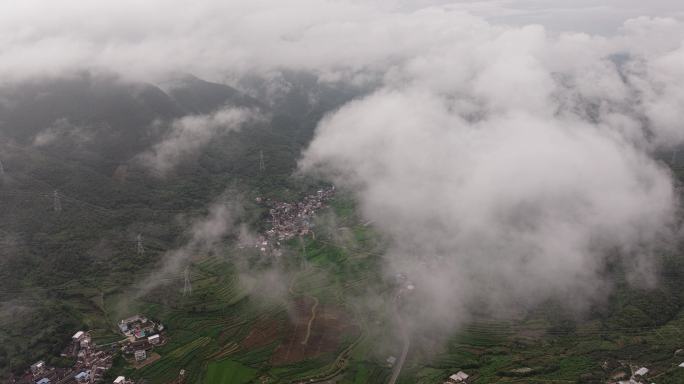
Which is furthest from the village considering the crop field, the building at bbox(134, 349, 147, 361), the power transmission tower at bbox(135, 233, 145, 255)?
the power transmission tower at bbox(135, 233, 145, 255)

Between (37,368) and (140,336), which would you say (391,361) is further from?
(37,368)

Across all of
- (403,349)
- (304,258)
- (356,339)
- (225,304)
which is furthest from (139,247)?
(403,349)

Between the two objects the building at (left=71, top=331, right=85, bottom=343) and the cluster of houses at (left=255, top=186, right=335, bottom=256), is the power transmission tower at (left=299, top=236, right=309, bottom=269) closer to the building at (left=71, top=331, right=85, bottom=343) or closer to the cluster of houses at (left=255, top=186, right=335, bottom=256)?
the cluster of houses at (left=255, top=186, right=335, bottom=256)

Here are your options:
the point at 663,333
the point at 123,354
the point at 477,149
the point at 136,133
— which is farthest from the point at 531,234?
the point at 136,133

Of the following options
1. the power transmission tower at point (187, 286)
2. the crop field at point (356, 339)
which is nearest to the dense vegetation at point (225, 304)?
the crop field at point (356, 339)

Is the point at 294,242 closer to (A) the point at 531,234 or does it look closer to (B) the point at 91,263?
(B) the point at 91,263

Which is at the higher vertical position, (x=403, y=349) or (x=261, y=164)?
(x=261, y=164)

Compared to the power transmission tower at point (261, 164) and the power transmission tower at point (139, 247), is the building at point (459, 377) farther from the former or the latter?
the power transmission tower at point (261, 164)
